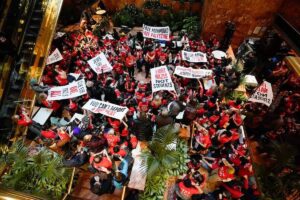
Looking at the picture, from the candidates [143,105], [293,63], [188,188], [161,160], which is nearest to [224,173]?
[188,188]

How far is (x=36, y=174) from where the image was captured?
752cm

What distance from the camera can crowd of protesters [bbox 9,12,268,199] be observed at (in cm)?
732

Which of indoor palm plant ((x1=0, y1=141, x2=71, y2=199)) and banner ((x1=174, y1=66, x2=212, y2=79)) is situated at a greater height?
banner ((x1=174, y1=66, x2=212, y2=79))

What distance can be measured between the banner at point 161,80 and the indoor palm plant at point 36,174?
440 cm

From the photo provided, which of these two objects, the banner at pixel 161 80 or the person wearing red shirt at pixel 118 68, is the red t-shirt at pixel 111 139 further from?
the person wearing red shirt at pixel 118 68

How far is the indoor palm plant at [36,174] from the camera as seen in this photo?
7309 mm

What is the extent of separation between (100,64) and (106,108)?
287 centimetres

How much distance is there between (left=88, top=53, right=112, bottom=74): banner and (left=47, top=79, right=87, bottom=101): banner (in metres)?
1.31

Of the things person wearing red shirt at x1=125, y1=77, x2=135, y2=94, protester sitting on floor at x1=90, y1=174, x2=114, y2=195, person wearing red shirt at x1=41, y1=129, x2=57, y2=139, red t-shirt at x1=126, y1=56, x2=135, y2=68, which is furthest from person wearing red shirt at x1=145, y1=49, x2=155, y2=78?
protester sitting on floor at x1=90, y1=174, x2=114, y2=195

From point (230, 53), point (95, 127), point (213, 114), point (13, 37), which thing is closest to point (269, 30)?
point (230, 53)

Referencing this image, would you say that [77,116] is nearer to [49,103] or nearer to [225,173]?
[49,103]

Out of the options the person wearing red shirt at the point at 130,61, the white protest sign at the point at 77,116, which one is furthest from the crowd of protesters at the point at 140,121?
the white protest sign at the point at 77,116

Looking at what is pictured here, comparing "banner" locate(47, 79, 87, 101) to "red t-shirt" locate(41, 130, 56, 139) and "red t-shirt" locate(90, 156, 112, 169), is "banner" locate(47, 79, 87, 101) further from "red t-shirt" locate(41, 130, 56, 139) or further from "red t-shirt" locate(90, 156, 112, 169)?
"red t-shirt" locate(90, 156, 112, 169)

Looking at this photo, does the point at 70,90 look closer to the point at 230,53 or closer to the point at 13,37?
the point at 13,37
